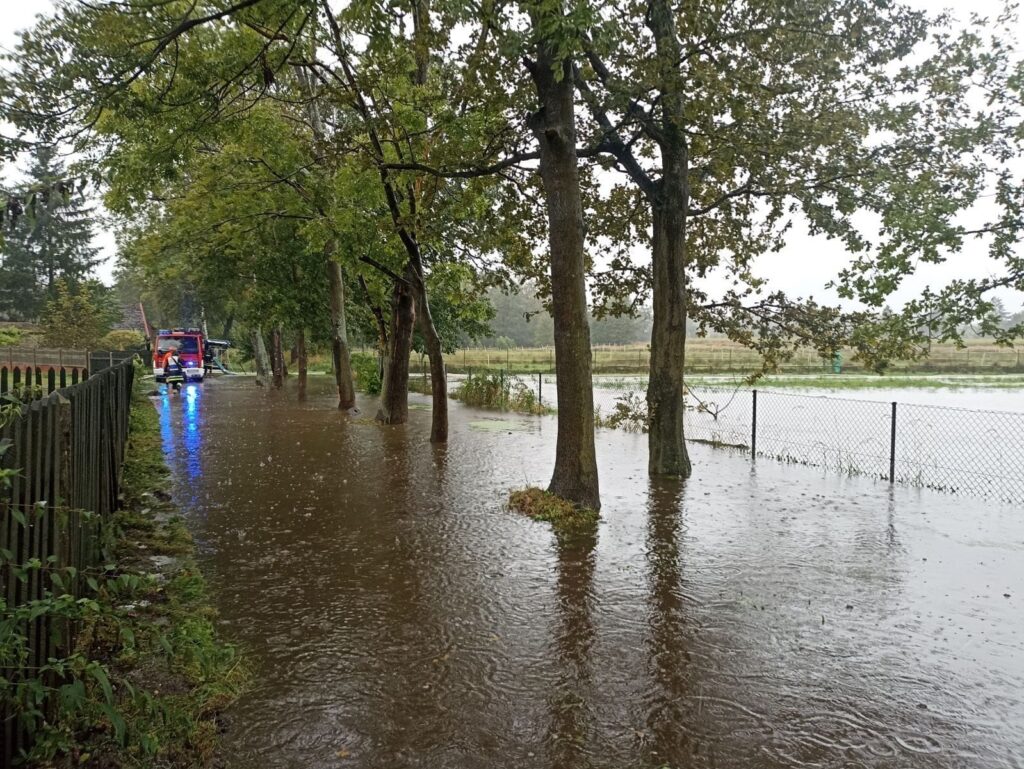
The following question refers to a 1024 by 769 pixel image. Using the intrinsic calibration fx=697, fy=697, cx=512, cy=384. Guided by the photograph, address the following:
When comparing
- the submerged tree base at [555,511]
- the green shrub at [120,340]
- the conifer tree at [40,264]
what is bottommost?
the submerged tree base at [555,511]

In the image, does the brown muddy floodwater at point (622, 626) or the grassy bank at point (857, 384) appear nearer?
the brown muddy floodwater at point (622, 626)

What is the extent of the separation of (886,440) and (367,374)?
62.7ft

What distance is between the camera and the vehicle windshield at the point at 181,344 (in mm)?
37219

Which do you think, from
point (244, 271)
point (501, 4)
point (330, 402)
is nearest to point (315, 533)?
point (501, 4)

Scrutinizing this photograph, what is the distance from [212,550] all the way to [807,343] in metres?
9.60

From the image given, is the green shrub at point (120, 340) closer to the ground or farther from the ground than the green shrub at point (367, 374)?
farther from the ground

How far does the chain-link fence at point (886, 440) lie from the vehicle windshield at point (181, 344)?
2848cm

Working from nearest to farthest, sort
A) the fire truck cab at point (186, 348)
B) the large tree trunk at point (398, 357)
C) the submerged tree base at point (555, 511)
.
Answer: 1. the submerged tree base at point (555, 511)
2. the large tree trunk at point (398, 357)
3. the fire truck cab at point (186, 348)

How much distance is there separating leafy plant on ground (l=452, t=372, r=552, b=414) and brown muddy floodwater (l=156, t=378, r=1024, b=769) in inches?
447

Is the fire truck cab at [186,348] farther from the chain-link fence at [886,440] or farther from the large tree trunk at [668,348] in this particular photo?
the large tree trunk at [668,348]

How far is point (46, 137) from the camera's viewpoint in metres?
6.24

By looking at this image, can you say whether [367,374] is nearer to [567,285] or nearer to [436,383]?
[436,383]

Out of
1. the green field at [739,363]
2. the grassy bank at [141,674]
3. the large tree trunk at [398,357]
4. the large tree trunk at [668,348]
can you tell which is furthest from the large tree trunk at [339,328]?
the green field at [739,363]

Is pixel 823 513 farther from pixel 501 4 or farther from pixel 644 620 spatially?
pixel 501 4
